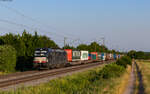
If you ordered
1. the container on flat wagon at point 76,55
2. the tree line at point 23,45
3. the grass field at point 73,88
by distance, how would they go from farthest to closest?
the container on flat wagon at point 76,55, the tree line at point 23,45, the grass field at point 73,88

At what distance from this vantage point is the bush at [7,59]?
95.8 feet

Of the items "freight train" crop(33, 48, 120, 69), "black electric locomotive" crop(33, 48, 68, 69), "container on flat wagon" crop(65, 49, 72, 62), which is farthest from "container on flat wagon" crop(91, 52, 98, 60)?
"black electric locomotive" crop(33, 48, 68, 69)

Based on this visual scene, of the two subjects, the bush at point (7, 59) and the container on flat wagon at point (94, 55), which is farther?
the container on flat wagon at point (94, 55)

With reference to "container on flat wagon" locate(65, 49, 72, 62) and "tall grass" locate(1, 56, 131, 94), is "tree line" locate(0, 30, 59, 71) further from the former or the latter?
Result: "tall grass" locate(1, 56, 131, 94)

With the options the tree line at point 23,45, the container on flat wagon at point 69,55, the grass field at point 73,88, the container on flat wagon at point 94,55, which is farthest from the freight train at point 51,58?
the container on flat wagon at point 94,55

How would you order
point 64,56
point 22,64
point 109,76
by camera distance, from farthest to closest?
point 64,56
point 22,64
point 109,76

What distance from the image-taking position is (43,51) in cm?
3347

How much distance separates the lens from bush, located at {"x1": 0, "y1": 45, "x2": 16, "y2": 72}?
2919 cm

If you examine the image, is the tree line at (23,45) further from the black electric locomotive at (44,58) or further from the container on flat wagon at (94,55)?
the container on flat wagon at (94,55)

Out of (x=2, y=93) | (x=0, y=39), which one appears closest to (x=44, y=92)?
(x=2, y=93)

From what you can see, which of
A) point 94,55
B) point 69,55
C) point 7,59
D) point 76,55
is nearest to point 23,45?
point 7,59

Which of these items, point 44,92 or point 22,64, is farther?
point 22,64

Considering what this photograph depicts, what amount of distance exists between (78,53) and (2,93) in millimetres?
40696

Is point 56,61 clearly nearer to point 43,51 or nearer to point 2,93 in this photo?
point 43,51
